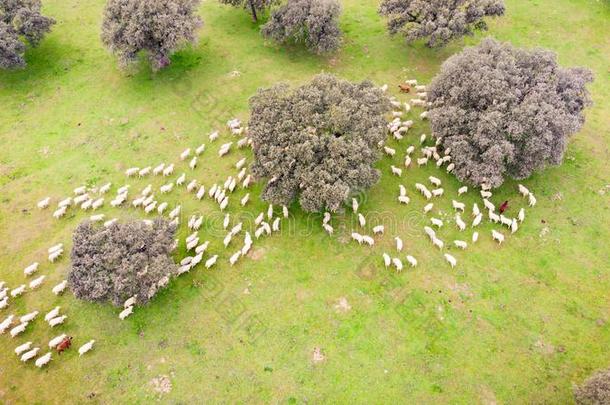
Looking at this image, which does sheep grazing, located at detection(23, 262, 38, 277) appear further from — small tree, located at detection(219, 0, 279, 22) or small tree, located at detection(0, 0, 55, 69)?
small tree, located at detection(219, 0, 279, 22)

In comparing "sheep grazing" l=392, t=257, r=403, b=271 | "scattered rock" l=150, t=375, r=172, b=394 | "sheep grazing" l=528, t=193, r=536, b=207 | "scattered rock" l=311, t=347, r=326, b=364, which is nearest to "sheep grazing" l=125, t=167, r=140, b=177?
"scattered rock" l=150, t=375, r=172, b=394

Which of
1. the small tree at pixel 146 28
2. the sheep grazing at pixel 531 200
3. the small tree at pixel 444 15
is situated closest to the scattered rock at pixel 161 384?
the sheep grazing at pixel 531 200

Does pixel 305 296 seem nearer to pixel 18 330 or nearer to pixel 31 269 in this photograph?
pixel 18 330

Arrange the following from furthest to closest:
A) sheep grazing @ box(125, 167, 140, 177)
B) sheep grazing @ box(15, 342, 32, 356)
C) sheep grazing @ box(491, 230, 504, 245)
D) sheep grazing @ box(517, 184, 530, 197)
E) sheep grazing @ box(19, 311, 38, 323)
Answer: sheep grazing @ box(125, 167, 140, 177) < sheep grazing @ box(517, 184, 530, 197) < sheep grazing @ box(491, 230, 504, 245) < sheep grazing @ box(19, 311, 38, 323) < sheep grazing @ box(15, 342, 32, 356)

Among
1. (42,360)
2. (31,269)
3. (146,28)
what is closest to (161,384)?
(42,360)

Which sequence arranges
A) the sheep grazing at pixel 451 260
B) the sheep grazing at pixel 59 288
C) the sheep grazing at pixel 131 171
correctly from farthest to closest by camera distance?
1. the sheep grazing at pixel 131 171
2. the sheep grazing at pixel 451 260
3. the sheep grazing at pixel 59 288

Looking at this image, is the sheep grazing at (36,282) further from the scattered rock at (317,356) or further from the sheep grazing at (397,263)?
the sheep grazing at (397,263)

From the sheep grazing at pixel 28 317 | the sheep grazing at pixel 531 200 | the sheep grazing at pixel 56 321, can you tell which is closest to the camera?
the sheep grazing at pixel 56 321

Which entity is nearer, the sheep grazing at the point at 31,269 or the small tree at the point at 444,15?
the sheep grazing at the point at 31,269
